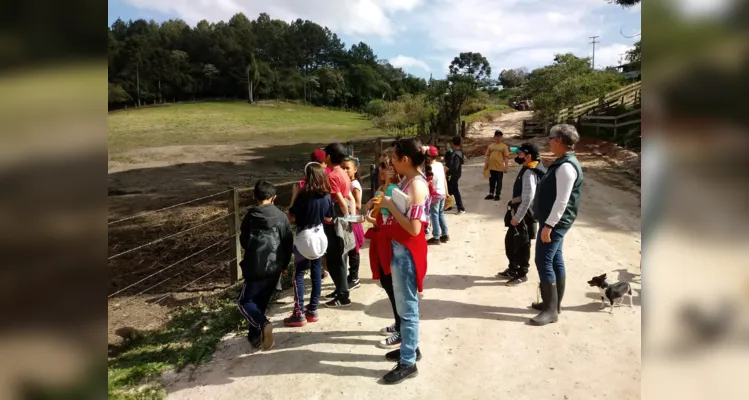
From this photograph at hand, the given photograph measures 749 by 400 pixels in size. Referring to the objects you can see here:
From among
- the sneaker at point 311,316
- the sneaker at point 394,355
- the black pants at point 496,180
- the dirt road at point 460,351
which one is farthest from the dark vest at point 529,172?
the black pants at point 496,180

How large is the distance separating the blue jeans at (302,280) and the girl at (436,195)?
6.80 feet

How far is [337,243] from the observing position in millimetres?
4629

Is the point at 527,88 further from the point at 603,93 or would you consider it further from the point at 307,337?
the point at 307,337

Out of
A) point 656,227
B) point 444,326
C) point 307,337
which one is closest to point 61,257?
point 656,227

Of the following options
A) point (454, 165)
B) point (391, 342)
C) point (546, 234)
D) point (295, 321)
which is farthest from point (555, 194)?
point (454, 165)

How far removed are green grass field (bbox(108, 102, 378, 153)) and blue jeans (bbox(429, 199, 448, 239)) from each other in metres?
25.1

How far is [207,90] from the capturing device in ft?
217

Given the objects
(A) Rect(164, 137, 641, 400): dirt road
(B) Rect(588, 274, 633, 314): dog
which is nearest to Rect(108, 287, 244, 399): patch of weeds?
(A) Rect(164, 137, 641, 400): dirt road

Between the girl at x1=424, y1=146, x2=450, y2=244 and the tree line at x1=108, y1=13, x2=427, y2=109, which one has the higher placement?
the tree line at x1=108, y1=13, x2=427, y2=109

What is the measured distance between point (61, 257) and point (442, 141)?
58.1 feet

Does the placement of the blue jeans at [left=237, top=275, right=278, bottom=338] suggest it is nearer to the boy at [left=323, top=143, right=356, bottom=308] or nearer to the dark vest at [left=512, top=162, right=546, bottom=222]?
the boy at [left=323, top=143, right=356, bottom=308]

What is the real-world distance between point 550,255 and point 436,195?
85.7 inches

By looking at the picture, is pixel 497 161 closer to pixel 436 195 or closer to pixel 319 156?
pixel 436 195

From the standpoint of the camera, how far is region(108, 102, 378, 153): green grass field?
3500 centimetres
